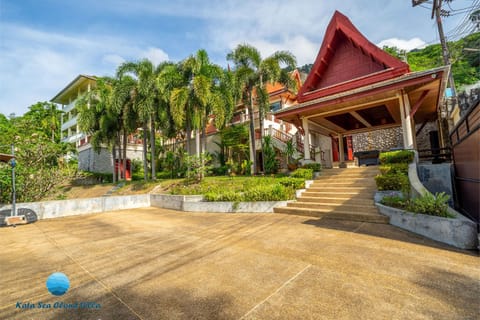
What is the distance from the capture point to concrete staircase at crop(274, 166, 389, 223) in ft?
19.2

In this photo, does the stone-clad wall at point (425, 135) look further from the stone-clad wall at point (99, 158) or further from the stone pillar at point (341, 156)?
the stone-clad wall at point (99, 158)

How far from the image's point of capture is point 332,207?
650 centimetres

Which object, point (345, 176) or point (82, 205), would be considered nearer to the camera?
point (345, 176)

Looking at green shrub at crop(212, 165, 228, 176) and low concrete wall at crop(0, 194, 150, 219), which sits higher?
green shrub at crop(212, 165, 228, 176)

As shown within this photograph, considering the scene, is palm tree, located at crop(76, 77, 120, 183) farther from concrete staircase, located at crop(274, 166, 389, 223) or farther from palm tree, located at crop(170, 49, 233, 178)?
concrete staircase, located at crop(274, 166, 389, 223)

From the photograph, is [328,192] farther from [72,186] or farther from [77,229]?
[72,186]

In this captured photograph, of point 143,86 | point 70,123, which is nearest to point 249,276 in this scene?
point 143,86

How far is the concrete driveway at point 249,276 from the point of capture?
2150 mm

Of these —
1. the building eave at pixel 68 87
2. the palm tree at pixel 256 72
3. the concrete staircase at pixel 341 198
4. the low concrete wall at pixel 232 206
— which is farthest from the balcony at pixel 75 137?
the concrete staircase at pixel 341 198

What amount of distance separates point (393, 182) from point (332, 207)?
1.80 metres

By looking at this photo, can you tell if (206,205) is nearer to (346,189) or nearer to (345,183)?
(346,189)

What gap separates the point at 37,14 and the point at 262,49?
10467mm

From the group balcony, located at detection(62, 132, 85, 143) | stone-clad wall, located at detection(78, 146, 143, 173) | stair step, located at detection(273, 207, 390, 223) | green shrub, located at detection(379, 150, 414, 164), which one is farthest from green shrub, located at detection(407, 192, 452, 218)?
balcony, located at detection(62, 132, 85, 143)

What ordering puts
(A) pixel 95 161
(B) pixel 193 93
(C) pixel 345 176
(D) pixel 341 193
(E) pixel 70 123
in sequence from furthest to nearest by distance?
(E) pixel 70 123, (A) pixel 95 161, (B) pixel 193 93, (C) pixel 345 176, (D) pixel 341 193
